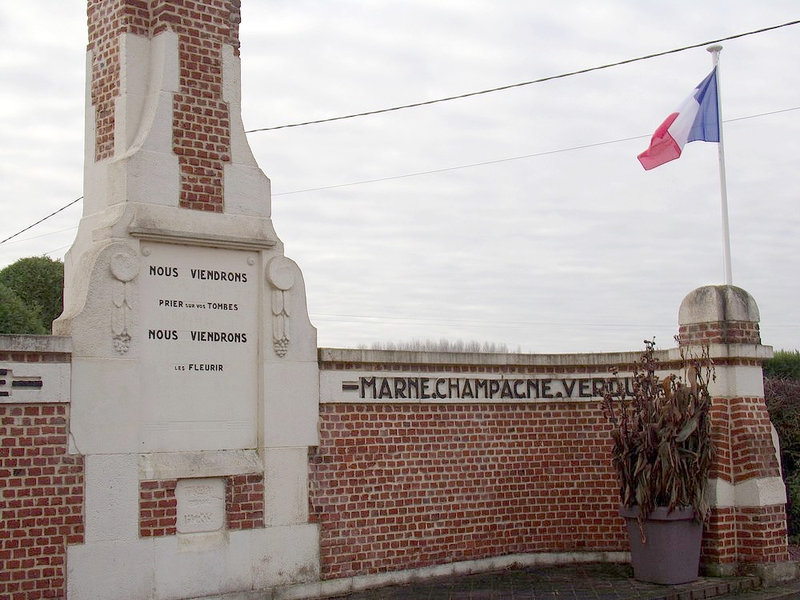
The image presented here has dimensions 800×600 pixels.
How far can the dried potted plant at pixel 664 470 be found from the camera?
10.6 metres

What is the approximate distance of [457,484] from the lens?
11.4m

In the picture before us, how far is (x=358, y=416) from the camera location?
10.6 m

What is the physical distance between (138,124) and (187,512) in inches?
143

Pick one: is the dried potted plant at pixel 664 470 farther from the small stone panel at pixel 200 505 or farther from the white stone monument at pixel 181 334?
the small stone panel at pixel 200 505

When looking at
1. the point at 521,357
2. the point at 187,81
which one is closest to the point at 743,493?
the point at 521,357

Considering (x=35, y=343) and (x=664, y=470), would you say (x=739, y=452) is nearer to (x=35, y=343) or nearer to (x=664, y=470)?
(x=664, y=470)

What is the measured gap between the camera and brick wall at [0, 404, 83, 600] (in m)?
8.21

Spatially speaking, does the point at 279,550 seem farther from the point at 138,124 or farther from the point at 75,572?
the point at 138,124

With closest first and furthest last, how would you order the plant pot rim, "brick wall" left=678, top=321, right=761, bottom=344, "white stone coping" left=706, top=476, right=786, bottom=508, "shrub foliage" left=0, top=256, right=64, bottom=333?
the plant pot rim, "white stone coping" left=706, top=476, right=786, bottom=508, "brick wall" left=678, top=321, right=761, bottom=344, "shrub foliage" left=0, top=256, right=64, bottom=333

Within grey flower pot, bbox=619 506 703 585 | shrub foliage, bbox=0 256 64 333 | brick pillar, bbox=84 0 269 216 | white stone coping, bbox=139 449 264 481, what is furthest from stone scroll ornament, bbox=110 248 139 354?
shrub foliage, bbox=0 256 64 333

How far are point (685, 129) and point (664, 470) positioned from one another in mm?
4283

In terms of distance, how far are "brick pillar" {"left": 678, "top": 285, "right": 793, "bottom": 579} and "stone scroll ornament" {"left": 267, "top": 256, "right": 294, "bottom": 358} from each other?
15.7 feet

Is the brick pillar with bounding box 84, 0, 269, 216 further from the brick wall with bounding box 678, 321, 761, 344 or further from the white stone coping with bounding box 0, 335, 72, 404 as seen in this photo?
the brick wall with bounding box 678, 321, 761, 344

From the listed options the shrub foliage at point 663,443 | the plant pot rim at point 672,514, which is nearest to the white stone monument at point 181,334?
the shrub foliage at point 663,443
